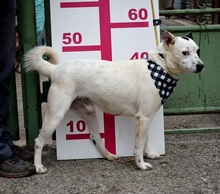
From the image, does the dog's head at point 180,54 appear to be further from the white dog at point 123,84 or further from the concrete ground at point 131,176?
the concrete ground at point 131,176

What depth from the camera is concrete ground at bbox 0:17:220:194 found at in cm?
358

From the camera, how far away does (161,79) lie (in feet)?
12.5

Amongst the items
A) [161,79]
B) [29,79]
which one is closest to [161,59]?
[161,79]

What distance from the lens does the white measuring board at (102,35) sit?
4078 mm

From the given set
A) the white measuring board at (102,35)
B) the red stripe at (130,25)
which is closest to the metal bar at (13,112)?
the white measuring board at (102,35)

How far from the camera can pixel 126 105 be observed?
153 inches

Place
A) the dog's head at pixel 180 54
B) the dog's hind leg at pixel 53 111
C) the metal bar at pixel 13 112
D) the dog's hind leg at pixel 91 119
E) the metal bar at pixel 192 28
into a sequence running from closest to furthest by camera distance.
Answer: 1. the dog's head at pixel 180 54
2. the dog's hind leg at pixel 53 111
3. the dog's hind leg at pixel 91 119
4. the metal bar at pixel 13 112
5. the metal bar at pixel 192 28

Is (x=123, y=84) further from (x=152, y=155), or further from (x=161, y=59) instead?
(x=152, y=155)

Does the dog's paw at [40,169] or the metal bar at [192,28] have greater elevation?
the metal bar at [192,28]

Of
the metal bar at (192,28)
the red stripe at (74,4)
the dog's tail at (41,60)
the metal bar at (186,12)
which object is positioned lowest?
the dog's tail at (41,60)

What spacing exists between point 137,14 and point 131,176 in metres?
1.35

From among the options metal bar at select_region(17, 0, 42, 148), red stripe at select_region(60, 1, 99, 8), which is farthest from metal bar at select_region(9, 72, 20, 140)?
red stripe at select_region(60, 1, 99, 8)

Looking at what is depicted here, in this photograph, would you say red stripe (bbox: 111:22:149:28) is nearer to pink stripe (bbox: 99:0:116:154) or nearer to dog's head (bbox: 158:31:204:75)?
pink stripe (bbox: 99:0:116:154)

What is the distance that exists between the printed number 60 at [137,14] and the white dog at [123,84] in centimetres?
36
